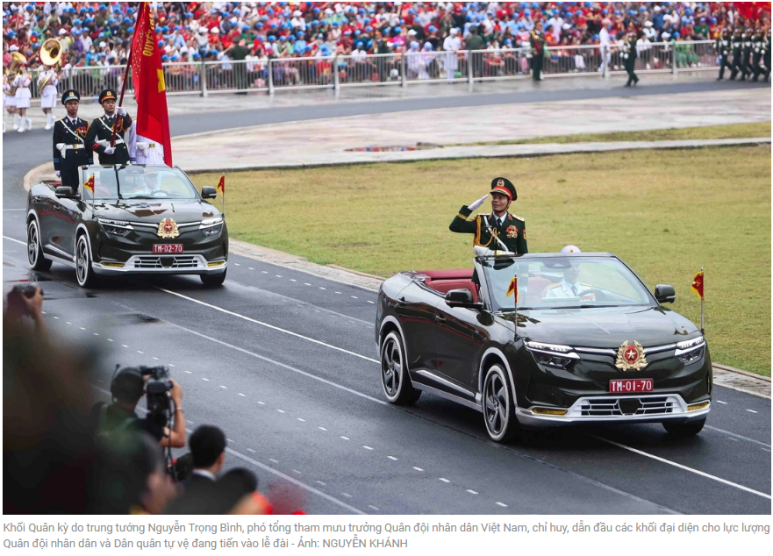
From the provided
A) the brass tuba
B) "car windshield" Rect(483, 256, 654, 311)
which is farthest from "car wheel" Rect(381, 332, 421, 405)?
the brass tuba

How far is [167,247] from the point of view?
18094 millimetres

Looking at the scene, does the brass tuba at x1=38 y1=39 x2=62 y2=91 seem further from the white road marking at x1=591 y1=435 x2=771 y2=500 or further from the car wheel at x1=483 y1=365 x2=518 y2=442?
the white road marking at x1=591 y1=435 x2=771 y2=500

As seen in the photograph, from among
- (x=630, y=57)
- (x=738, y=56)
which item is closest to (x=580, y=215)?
(x=630, y=57)

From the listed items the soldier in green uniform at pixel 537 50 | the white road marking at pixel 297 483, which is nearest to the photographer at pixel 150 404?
the white road marking at pixel 297 483

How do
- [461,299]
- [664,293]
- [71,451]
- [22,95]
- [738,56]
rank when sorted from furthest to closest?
[738,56] < [22,95] < [664,293] < [461,299] < [71,451]

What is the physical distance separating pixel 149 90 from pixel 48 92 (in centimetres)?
2156

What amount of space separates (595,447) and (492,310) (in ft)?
4.48

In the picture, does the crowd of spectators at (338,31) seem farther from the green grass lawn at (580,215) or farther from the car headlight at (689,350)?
the car headlight at (689,350)

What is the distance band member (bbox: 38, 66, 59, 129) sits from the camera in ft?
131

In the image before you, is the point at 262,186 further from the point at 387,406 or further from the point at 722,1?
the point at 722,1

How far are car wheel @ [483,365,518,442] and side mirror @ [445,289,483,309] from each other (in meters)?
0.62

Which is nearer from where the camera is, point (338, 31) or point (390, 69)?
point (338, 31)

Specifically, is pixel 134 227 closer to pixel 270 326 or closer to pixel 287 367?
pixel 270 326

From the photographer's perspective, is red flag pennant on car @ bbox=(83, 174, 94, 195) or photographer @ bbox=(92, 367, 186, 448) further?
red flag pennant on car @ bbox=(83, 174, 94, 195)
